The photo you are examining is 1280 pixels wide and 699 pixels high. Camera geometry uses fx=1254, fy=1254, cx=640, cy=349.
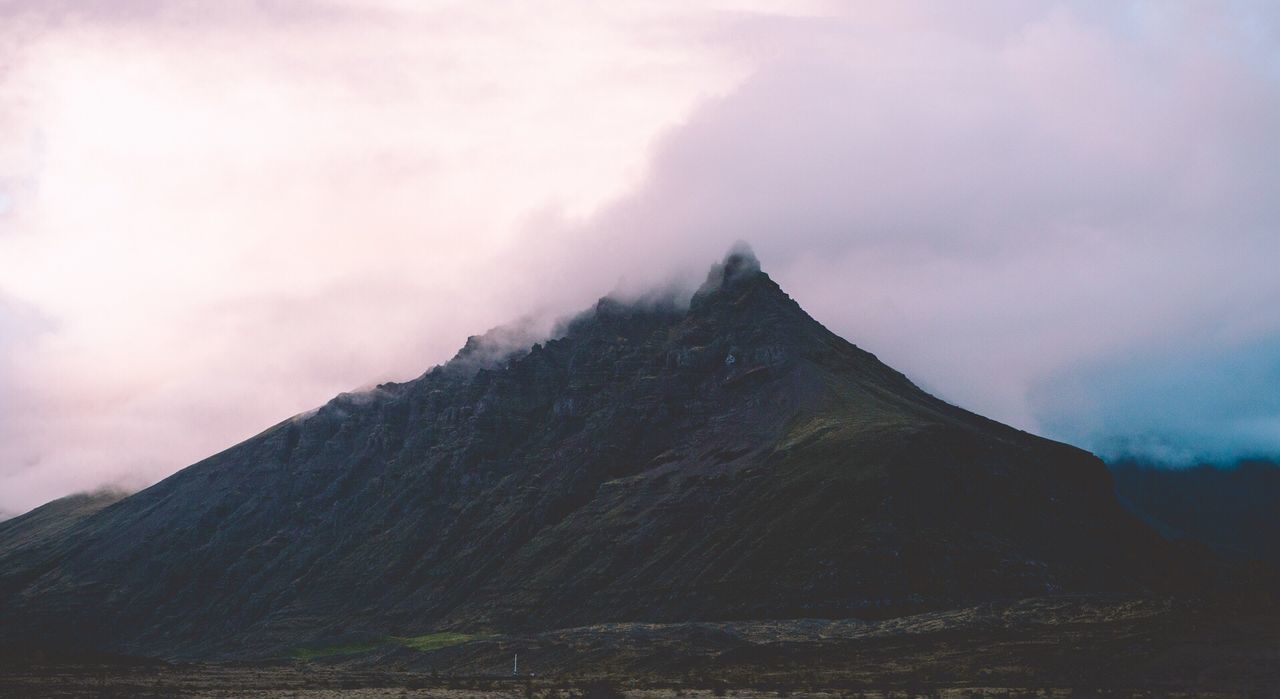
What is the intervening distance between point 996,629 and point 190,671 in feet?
381

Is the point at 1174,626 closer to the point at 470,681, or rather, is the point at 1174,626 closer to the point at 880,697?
the point at 880,697

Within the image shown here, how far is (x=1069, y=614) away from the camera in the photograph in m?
164

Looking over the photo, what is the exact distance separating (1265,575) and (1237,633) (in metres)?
29.7

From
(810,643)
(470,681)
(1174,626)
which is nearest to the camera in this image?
(1174,626)

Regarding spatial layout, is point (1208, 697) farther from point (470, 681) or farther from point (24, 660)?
point (24, 660)

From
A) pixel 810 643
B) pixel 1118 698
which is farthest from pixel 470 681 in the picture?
pixel 1118 698

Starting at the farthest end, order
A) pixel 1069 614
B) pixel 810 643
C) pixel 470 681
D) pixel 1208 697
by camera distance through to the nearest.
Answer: pixel 810 643 → pixel 1069 614 → pixel 470 681 → pixel 1208 697

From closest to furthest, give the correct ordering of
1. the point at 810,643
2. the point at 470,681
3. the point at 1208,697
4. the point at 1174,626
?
the point at 1208,697 < the point at 1174,626 < the point at 470,681 < the point at 810,643

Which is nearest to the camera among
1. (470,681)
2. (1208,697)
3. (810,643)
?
(1208,697)

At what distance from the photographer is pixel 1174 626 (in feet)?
448

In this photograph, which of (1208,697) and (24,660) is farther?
(24,660)

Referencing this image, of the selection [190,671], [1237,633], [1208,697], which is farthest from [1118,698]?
[190,671]

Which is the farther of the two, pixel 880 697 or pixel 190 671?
pixel 190 671

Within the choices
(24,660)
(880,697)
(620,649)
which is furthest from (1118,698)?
(24,660)
